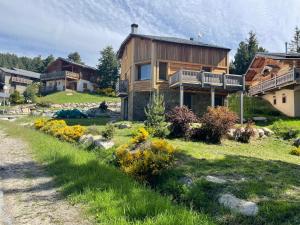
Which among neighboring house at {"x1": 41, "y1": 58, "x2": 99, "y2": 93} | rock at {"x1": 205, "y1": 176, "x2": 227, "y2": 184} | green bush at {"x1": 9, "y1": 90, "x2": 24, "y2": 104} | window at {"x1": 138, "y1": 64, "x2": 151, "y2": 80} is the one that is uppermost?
neighboring house at {"x1": 41, "y1": 58, "x2": 99, "y2": 93}

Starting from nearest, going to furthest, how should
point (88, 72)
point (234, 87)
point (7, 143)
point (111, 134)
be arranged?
1. point (111, 134)
2. point (7, 143)
3. point (234, 87)
4. point (88, 72)

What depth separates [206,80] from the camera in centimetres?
2944

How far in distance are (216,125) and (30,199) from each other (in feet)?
40.2

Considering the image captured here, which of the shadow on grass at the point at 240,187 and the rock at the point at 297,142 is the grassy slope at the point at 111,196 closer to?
the shadow on grass at the point at 240,187

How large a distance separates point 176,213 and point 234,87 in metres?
25.1

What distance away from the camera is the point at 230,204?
745 centimetres

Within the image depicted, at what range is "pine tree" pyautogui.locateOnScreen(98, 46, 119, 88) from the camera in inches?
2702

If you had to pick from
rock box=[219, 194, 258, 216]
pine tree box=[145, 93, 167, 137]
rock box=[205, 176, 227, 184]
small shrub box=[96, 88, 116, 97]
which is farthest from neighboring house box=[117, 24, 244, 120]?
small shrub box=[96, 88, 116, 97]

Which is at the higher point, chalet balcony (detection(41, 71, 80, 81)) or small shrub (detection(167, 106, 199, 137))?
chalet balcony (detection(41, 71, 80, 81))

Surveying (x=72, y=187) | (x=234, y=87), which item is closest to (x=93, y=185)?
(x=72, y=187)

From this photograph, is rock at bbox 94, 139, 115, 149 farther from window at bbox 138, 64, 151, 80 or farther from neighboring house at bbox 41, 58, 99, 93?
neighboring house at bbox 41, 58, 99, 93

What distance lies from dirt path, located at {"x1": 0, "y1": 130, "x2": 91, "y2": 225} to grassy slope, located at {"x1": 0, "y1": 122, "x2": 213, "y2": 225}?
13.1 inches

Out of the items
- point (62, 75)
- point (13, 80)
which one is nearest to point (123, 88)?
point (62, 75)

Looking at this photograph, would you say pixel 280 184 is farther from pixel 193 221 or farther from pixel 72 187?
pixel 72 187
